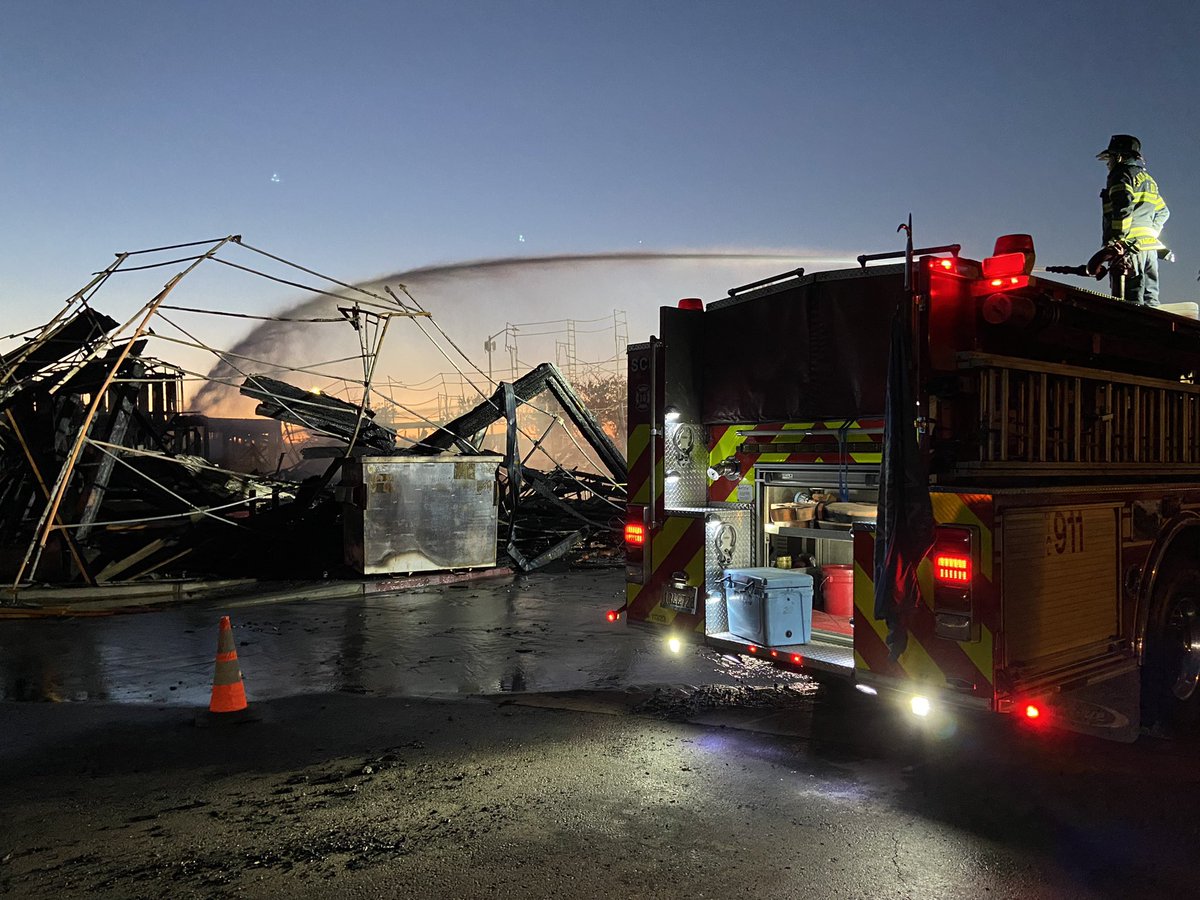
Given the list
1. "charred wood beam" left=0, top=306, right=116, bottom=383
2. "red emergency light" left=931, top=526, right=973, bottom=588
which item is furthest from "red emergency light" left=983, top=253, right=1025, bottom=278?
"charred wood beam" left=0, top=306, right=116, bottom=383

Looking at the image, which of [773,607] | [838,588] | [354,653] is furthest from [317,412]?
[773,607]

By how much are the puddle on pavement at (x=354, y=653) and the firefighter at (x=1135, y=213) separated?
4.22 metres

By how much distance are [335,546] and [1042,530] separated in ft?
32.8

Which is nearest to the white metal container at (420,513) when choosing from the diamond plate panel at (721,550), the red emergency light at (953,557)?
the diamond plate panel at (721,550)

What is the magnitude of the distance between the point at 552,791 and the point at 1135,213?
6301 mm

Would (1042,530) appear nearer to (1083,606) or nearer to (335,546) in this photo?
(1083,606)

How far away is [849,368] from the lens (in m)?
5.46

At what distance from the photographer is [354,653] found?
812cm

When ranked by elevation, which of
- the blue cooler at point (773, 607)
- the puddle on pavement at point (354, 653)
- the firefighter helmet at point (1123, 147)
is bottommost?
the puddle on pavement at point (354, 653)

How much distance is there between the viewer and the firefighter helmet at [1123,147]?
285 inches

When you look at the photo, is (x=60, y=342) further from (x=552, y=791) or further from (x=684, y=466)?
(x=552, y=791)

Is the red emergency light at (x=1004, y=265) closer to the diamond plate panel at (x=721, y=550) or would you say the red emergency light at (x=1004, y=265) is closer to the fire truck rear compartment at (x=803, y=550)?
the fire truck rear compartment at (x=803, y=550)

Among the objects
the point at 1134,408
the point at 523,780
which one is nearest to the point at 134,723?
the point at 523,780

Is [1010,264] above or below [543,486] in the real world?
above
